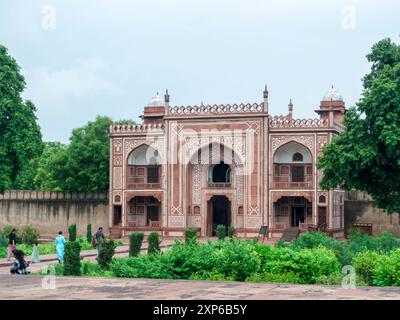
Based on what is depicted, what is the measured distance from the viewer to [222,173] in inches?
1457

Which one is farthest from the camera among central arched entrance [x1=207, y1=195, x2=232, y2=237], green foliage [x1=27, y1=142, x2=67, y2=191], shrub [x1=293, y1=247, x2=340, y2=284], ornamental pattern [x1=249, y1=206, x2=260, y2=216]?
green foliage [x1=27, y1=142, x2=67, y2=191]

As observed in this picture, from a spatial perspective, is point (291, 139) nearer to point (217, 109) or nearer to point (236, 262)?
point (217, 109)

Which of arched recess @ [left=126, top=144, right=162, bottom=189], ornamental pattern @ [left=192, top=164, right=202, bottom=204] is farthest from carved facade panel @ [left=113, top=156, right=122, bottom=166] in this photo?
ornamental pattern @ [left=192, top=164, right=202, bottom=204]

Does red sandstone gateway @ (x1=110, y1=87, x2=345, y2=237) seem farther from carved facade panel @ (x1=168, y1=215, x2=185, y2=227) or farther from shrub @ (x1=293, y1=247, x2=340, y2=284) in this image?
shrub @ (x1=293, y1=247, x2=340, y2=284)

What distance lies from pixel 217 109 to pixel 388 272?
897 inches

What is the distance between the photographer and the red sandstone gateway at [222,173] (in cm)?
3431

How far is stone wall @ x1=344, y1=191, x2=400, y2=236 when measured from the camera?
1368 inches

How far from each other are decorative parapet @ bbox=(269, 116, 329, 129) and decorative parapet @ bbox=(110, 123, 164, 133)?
5656mm

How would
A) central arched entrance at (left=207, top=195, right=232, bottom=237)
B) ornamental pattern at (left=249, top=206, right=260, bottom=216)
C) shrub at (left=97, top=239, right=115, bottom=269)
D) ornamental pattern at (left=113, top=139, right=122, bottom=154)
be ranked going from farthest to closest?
ornamental pattern at (left=113, top=139, right=122, bottom=154) < central arched entrance at (left=207, top=195, right=232, bottom=237) < ornamental pattern at (left=249, top=206, right=260, bottom=216) < shrub at (left=97, top=239, right=115, bottom=269)

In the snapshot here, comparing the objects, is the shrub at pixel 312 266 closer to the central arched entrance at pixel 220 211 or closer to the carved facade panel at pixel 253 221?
the carved facade panel at pixel 253 221

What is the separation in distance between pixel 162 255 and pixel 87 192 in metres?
24.3

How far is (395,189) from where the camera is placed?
2545 cm

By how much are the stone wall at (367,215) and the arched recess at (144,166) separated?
9569 mm
